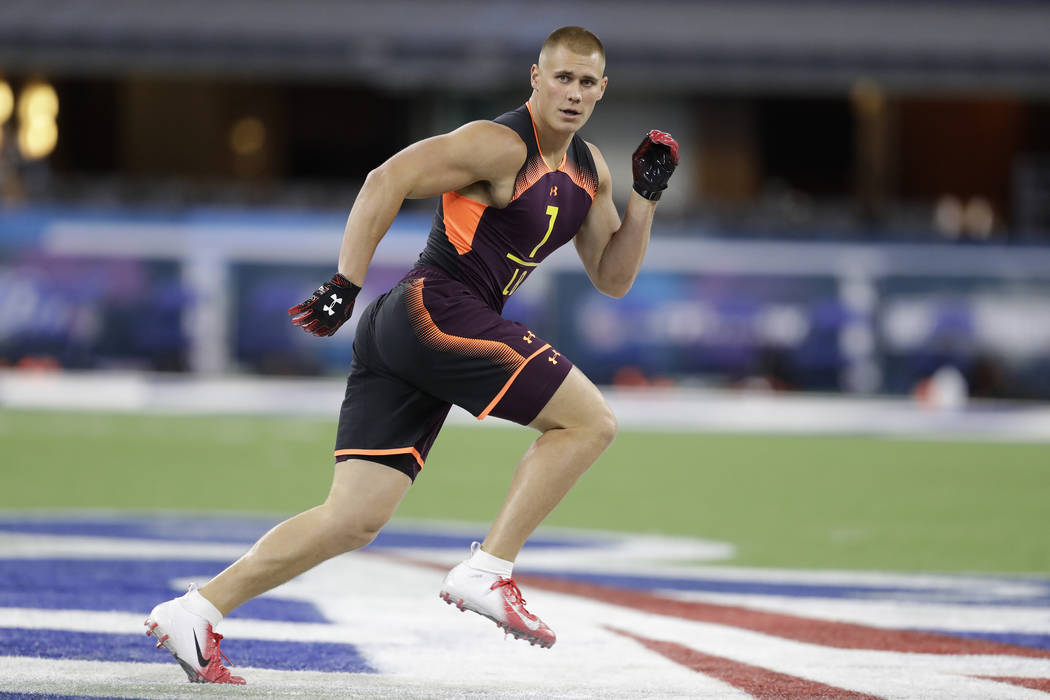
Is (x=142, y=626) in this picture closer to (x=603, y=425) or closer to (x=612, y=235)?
(x=603, y=425)

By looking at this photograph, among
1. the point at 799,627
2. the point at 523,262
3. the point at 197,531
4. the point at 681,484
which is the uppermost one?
the point at 523,262

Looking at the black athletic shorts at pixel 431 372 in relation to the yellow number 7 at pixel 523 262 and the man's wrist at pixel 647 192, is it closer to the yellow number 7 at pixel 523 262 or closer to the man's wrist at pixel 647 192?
the yellow number 7 at pixel 523 262

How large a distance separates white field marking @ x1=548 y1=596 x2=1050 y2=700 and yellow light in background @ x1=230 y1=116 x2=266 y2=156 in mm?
26900

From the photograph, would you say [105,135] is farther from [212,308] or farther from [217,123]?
[212,308]

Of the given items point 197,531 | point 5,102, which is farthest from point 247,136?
point 197,531

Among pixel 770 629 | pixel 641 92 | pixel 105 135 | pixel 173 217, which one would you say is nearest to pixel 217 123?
pixel 105 135

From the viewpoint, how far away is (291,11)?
1001 inches

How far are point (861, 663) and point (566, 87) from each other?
81.1 inches

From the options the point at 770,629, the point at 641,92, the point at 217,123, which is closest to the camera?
the point at 770,629

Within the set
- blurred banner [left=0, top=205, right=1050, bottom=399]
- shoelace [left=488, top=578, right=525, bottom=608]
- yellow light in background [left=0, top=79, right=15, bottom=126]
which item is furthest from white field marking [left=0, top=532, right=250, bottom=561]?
yellow light in background [left=0, top=79, right=15, bottom=126]

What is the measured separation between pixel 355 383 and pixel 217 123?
27.3 meters

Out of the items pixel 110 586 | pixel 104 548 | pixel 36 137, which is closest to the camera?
pixel 110 586

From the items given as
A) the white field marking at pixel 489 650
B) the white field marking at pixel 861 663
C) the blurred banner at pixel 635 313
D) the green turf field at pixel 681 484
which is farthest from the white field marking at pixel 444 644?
the blurred banner at pixel 635 313

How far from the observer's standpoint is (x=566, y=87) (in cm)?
443
